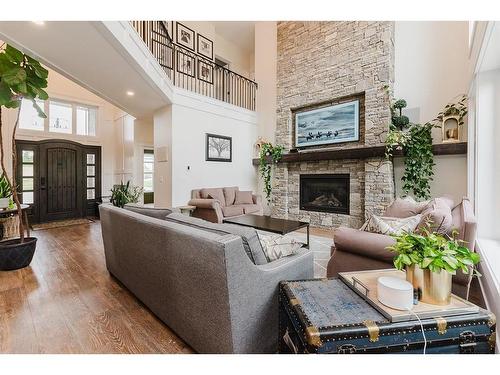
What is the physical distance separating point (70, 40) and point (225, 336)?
3338 mm

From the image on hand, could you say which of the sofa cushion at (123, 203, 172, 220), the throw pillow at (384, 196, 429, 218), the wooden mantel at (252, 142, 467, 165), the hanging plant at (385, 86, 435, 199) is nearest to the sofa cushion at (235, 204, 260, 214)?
the wooden mantel at (252, 142, 467, 165)

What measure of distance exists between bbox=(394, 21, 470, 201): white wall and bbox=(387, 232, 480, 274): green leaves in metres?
3.81

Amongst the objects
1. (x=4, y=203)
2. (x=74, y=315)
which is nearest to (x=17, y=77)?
(x=74, y=315)

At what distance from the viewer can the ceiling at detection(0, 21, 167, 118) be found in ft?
7.99

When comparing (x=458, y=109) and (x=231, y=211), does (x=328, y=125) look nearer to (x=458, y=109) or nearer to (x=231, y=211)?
(x=458, y=109)

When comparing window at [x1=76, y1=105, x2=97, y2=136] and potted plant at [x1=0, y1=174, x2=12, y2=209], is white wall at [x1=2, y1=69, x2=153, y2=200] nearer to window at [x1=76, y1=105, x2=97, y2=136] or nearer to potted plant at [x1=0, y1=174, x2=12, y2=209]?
window at [x1=76, y1=105, x2=97, y2=136]

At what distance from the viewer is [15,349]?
156 centimetres

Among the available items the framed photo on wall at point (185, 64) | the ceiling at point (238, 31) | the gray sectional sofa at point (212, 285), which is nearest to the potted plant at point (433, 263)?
the gray sectional sofa at point (212, 285)

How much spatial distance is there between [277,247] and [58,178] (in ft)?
24.3

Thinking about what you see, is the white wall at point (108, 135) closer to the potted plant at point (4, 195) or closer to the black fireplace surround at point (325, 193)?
the potted plant at point (4, 195)

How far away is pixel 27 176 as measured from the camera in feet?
20.1
